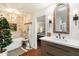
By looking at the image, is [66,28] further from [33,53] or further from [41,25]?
[33,53]

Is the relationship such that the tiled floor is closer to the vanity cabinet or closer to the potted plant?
the potted plant

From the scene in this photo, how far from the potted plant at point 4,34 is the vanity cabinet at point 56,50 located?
2.17 ft

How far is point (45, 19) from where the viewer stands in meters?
1.82

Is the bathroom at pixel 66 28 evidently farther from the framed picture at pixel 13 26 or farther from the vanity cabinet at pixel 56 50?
the framed picture at pixel 13 26

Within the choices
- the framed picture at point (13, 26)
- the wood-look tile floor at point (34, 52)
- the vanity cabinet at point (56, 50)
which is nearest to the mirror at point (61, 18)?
the vanity cabinet at point (56, 50)

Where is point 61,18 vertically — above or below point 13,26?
above

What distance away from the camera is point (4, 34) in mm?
1729

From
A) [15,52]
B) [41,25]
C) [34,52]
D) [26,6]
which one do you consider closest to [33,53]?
[34,52]

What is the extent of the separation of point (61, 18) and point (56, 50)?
1.96 feet

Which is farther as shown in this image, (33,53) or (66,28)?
(33,53)

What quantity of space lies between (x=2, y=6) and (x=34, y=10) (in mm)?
592

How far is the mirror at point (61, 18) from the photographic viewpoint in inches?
66.6

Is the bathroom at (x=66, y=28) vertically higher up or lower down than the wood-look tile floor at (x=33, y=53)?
higher up

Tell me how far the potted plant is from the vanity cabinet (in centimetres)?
66
